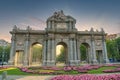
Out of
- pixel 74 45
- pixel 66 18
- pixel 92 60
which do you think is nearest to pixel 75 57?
pixel 74 45

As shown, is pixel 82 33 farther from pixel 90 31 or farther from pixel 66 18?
pixel 66 18

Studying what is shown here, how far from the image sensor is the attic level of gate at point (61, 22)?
1606 inches

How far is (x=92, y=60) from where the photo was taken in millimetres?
41438

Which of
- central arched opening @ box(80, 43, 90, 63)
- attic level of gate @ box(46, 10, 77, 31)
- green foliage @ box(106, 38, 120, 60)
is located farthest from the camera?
green foliage @ box(106, 38, 120, 60)

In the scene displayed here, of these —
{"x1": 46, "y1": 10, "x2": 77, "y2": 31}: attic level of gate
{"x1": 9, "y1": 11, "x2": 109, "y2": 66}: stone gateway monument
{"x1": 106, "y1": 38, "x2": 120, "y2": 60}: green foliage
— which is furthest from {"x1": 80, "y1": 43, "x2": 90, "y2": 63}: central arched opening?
{"x1": 106, "y1": 38, "x2": 120, "y2": 60}: green foliage

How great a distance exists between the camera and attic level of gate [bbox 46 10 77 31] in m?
40.8

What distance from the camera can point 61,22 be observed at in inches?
1636

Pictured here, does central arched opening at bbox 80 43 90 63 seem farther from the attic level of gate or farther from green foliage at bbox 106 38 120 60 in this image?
green foliage at bbox 106 38 120 60

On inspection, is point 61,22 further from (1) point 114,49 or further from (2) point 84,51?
(1) point 114,49

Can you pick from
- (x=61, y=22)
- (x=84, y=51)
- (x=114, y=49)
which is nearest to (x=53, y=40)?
(x=61, y=22)

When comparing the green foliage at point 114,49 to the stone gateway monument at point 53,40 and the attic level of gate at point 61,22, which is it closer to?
the stone gateway monument at point 53,40

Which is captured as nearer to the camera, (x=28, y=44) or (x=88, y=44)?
(x=28, y=44)

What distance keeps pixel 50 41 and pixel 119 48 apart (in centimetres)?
4968

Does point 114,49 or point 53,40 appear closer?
point 53,40
